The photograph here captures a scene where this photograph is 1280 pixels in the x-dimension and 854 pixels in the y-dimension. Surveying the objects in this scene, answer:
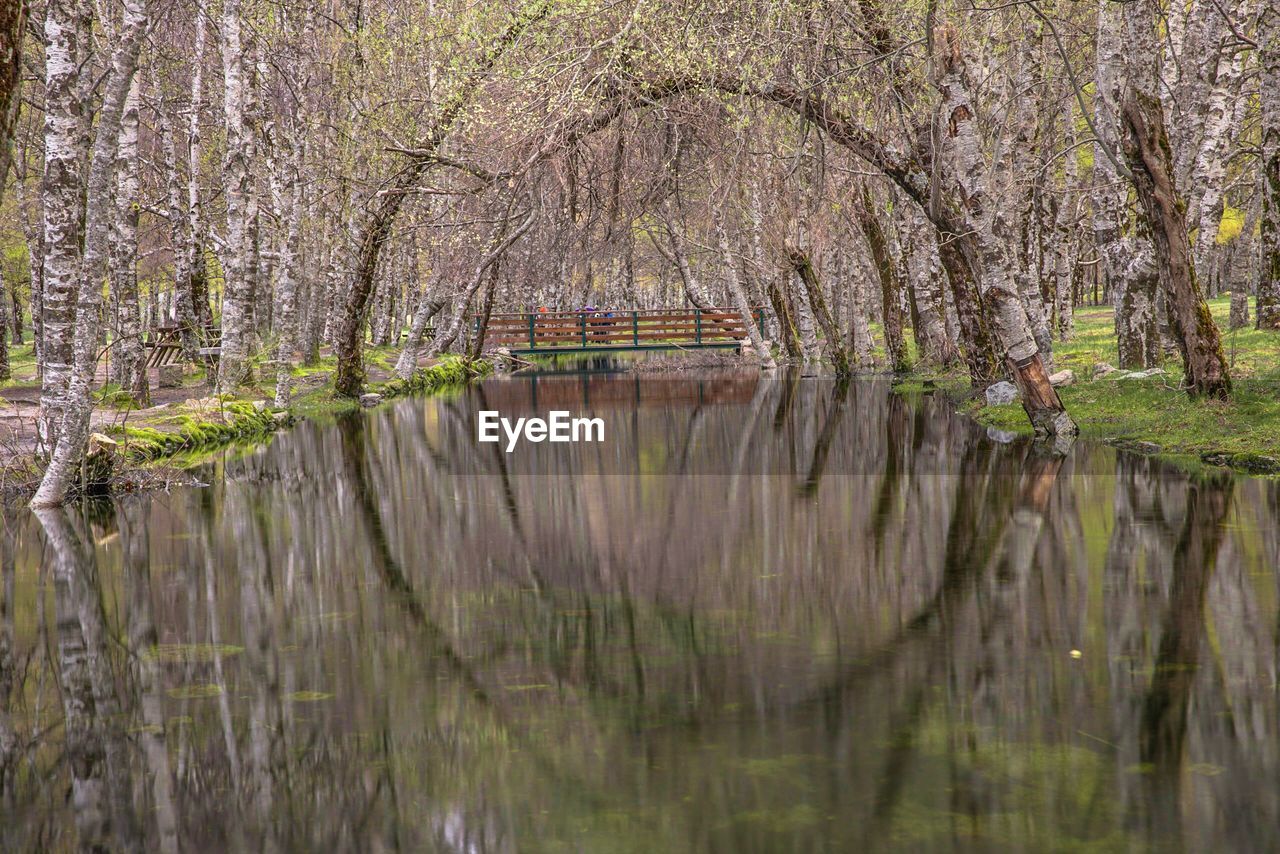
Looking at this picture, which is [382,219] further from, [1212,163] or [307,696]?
[307,696]

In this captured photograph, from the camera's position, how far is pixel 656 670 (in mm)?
7305

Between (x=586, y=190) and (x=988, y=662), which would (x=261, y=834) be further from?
(x=586, y=190)

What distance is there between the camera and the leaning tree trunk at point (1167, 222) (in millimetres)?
16453

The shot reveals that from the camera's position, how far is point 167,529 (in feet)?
41.5

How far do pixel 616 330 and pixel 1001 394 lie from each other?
110 ft

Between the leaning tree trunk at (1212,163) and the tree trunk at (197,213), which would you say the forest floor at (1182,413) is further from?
the tree trunk at (197,213)

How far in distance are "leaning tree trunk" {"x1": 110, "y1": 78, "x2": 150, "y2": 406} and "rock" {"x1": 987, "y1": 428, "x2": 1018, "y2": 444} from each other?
15624 mm

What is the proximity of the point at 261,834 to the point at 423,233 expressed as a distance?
41058mm

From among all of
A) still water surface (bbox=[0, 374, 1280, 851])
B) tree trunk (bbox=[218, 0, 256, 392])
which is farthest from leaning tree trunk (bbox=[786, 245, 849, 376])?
still water surface (bbox=[0, 374, 1280, 851])

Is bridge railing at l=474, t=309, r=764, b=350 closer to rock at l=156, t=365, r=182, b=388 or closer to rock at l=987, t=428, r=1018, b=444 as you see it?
rock at l=156, t=365, r=182, b=388

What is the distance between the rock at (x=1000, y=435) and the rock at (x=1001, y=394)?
2.10 meters

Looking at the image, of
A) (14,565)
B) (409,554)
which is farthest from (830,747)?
(14,565)

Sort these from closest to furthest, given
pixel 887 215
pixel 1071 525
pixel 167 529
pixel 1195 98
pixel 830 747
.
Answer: pixel 830 747 → pixel 1071 525 → pixel 167 529 → pixel 1195 98 → pixel 887 215

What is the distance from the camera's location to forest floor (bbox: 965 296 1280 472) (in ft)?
49.4
